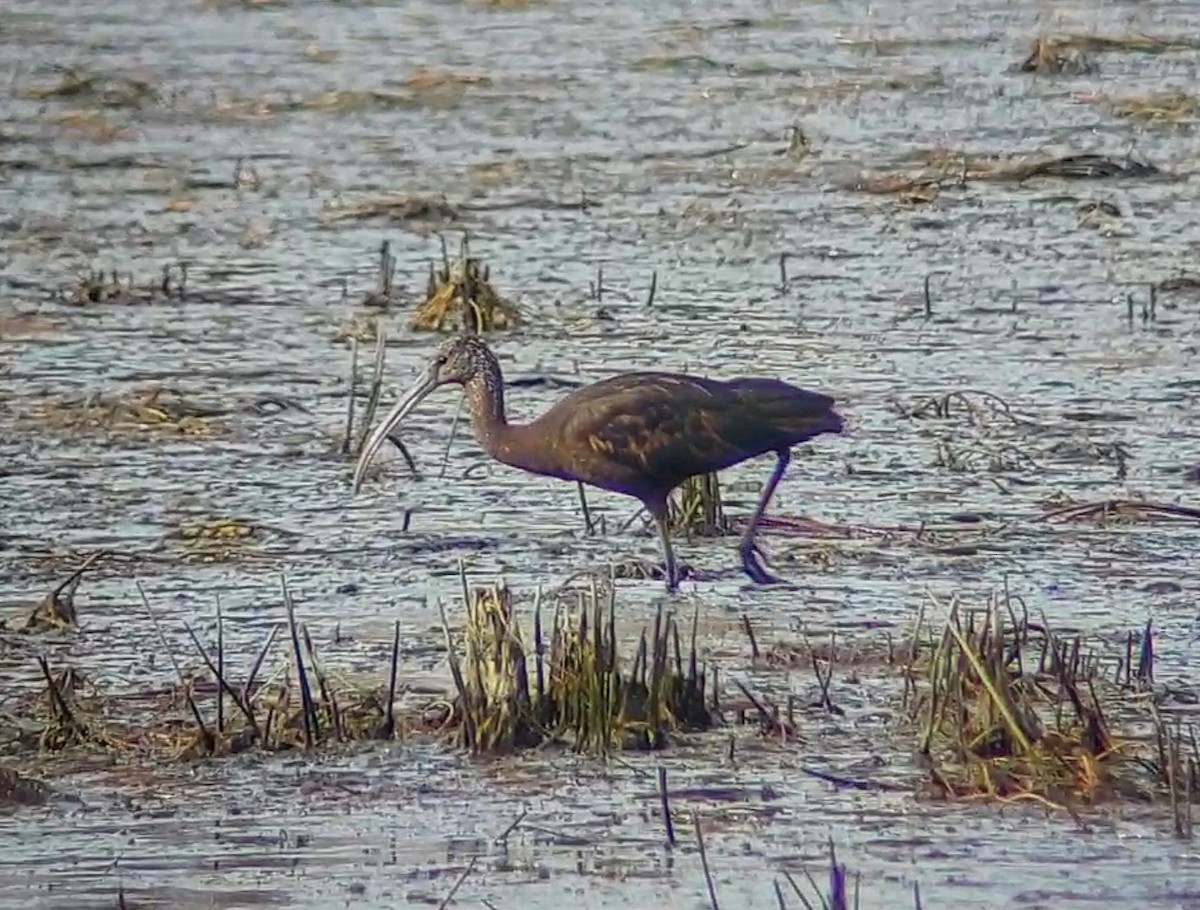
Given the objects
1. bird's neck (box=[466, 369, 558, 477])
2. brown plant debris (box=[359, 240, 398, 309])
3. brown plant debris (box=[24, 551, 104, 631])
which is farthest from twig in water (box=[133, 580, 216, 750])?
brown plant debris (box=[359, 240, 398, 309])

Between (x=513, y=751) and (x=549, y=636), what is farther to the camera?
(x=549, y=636)

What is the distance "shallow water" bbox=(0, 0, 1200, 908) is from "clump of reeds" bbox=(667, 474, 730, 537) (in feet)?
0.63

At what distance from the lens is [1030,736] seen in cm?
761

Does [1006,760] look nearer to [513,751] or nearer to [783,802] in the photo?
[783,802]

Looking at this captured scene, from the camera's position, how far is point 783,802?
24.9 feet

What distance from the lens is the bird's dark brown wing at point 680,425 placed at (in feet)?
32.6

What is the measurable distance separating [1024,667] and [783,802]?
1233 millimetres

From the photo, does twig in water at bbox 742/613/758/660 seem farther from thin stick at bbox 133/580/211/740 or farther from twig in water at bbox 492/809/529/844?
twig in water at bbox 492/809/529/844

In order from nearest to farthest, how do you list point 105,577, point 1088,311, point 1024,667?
point 1024,667, point 105,577, point 1088,311

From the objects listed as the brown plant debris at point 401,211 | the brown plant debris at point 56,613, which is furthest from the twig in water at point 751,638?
the brown plant debris at point 401,211

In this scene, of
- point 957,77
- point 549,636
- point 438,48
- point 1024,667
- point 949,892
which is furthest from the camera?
point 438,48

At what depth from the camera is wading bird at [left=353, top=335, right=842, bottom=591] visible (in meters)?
9.95

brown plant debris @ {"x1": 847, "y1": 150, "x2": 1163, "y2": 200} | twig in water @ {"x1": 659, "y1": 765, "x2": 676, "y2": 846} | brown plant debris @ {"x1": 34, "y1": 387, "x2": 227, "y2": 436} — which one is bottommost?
twig in water @ {"x1": 659, "y1": 765, "x2": 676, "y2": 846}

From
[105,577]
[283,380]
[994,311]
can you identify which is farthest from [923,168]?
[105,577]
